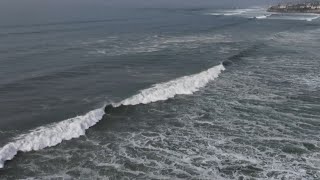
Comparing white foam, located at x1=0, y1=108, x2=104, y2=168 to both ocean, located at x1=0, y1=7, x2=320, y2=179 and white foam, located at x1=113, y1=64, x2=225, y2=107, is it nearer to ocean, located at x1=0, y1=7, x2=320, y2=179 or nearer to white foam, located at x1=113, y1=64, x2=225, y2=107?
ocean, located at x1=0, y1=7, x2=320, y2=179

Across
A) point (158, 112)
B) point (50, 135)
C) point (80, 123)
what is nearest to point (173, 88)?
point (158, 112)

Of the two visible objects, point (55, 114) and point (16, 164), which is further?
point (55, 114)

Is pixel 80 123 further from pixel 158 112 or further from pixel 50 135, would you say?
pixel 158 112

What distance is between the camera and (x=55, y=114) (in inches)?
1106

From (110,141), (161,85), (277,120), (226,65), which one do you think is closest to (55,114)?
(110,141)

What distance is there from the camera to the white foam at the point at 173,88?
31.9 m

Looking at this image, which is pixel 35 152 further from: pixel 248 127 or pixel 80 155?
pixel 248 127

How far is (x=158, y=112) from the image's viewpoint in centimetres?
2964

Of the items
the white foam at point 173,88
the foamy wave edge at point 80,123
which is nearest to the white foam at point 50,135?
the foamy wave edge at point 80,123

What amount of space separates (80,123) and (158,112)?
19.2 feet

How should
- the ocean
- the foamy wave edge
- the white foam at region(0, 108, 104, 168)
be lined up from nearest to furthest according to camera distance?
the ocean, the white foam at region(0, 108, 104, 168), the foamy wave edge

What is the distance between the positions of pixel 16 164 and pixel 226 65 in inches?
1129

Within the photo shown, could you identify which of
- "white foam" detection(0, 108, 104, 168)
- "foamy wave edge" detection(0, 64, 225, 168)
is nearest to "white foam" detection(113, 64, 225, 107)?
"foamy wave edge" detection(0, 64, 225, 168)

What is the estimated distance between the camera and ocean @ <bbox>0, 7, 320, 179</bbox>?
21.1 meters
